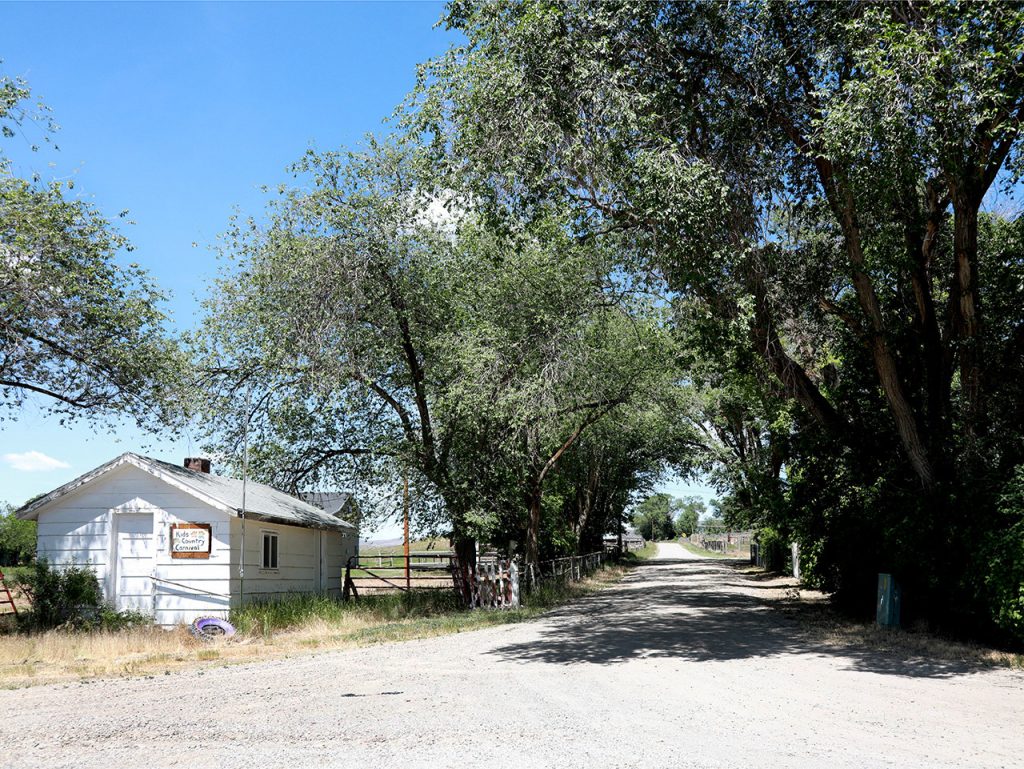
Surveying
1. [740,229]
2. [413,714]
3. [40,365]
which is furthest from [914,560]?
[40,365]

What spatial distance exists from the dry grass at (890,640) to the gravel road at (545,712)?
2.36ft

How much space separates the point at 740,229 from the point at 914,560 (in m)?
6.48

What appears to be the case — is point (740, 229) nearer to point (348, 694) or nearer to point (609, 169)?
point (609, 169)

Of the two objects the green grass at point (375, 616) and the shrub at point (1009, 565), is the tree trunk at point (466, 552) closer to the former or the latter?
the green grass at point (375, 616)

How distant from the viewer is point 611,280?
19.9 m

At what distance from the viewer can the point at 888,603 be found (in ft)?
50.8

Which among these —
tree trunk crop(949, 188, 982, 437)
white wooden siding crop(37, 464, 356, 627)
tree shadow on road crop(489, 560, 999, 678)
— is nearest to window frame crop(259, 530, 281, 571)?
white wooden siding crop(37, 464, 356, 627)

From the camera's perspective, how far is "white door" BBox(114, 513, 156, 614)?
57.5 ft

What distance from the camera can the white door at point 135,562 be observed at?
17516mm

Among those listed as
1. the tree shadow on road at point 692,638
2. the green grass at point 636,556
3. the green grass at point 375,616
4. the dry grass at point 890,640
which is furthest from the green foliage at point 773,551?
the green grass at point 636,556

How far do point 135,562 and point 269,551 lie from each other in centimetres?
303

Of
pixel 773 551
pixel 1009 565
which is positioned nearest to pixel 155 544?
pixel 1009 565

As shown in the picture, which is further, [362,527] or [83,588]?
[362,527]

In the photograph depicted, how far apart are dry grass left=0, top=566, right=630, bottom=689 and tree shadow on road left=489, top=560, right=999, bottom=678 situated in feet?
8.32
